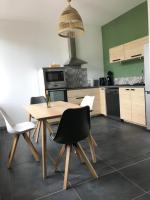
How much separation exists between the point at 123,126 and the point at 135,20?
8.33 ft

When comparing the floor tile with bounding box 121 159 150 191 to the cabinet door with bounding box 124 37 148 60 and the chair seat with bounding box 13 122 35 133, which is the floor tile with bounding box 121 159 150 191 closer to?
the chair seat with bounding box 13 122 35 133

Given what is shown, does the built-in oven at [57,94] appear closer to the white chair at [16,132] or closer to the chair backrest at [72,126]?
the white chair at [16,132]

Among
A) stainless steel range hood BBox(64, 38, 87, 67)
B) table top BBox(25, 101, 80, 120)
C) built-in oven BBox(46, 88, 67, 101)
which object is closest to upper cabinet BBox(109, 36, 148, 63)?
stainless steel range hood BBox(64, 38, 87, 67)

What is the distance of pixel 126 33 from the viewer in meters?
4.59

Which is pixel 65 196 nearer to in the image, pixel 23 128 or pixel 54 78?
pixel 23 128

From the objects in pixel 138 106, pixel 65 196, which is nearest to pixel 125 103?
pixel 138 106

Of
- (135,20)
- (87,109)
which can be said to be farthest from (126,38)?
(87,109)

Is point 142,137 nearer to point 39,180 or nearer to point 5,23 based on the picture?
point 39,180

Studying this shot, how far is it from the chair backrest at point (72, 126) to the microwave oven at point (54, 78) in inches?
107

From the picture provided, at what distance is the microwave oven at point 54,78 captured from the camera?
14.7 ft

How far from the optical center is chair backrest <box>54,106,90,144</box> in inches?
70.1

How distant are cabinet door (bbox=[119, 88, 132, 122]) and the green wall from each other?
0.70m

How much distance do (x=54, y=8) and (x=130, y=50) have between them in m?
1.93

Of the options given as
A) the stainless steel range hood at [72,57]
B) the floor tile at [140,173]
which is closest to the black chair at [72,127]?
the floor tile at [140,173]
